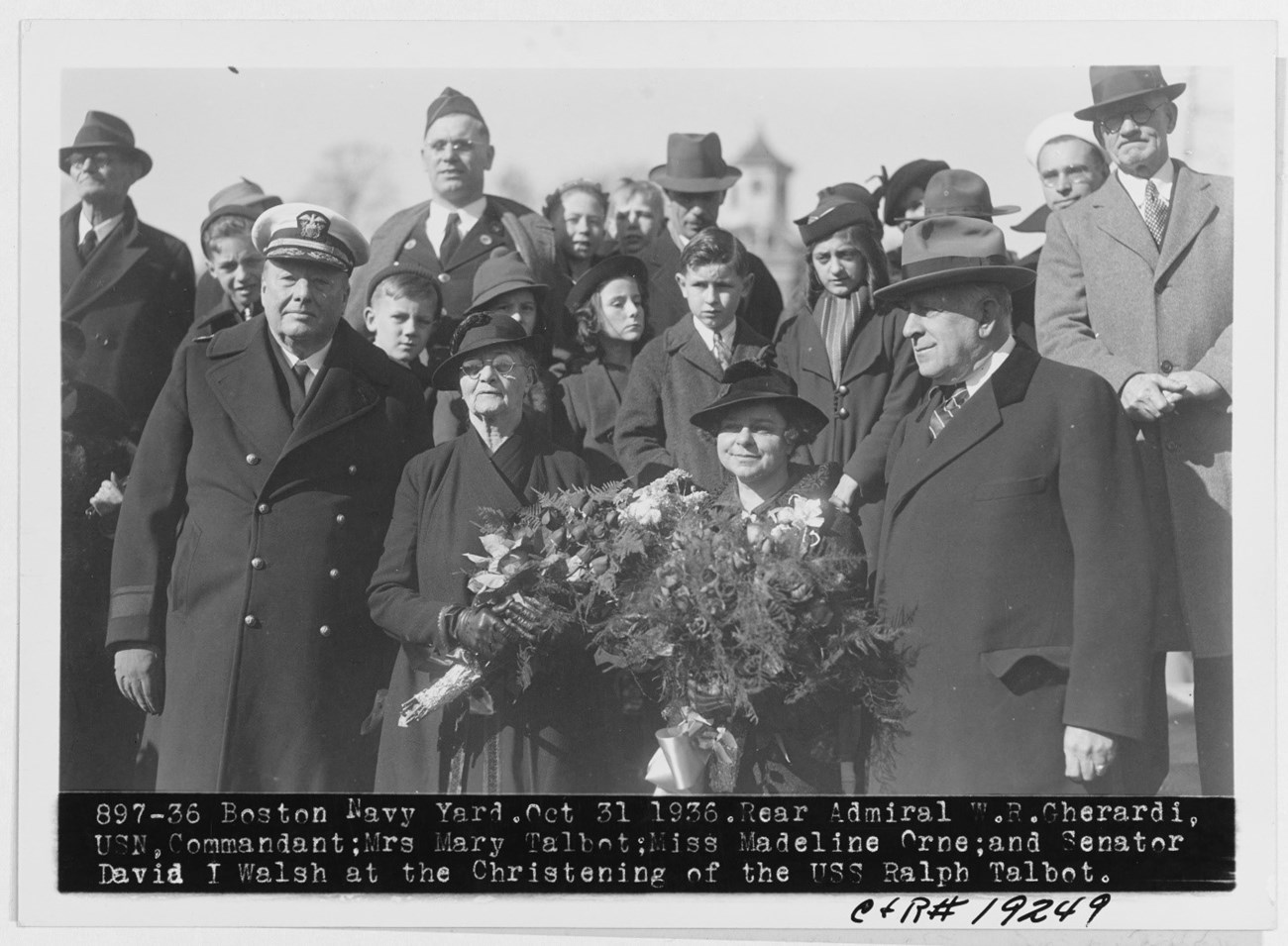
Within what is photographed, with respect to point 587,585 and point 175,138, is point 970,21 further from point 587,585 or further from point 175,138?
point 175,138

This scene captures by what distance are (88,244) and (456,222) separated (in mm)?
1727

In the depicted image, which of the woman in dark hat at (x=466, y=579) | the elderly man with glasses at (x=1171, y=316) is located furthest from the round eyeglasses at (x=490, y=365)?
the elderly man with glasses at (x=1171, y=316)

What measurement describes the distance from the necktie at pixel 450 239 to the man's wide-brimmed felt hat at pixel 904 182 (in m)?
1.92

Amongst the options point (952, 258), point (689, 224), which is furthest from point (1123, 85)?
point (689, 224)

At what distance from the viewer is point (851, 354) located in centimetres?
658

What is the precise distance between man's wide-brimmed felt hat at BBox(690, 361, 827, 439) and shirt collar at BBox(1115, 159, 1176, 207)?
67.7 inches

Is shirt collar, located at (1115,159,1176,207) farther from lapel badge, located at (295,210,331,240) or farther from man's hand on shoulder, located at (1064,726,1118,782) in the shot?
lapel badge, located at (295,210,331,240)

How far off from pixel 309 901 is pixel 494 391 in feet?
7.84

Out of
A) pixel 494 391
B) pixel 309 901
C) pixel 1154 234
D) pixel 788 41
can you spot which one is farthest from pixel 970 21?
pixel 309 901

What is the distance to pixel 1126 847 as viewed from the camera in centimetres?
654

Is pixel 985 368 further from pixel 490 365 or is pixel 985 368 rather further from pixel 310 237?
pixel 310 237

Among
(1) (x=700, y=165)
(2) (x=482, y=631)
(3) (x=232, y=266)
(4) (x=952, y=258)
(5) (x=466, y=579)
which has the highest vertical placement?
(1) (x=700, y=165)

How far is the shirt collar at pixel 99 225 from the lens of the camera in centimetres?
699

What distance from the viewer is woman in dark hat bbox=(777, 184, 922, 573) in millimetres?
6461
